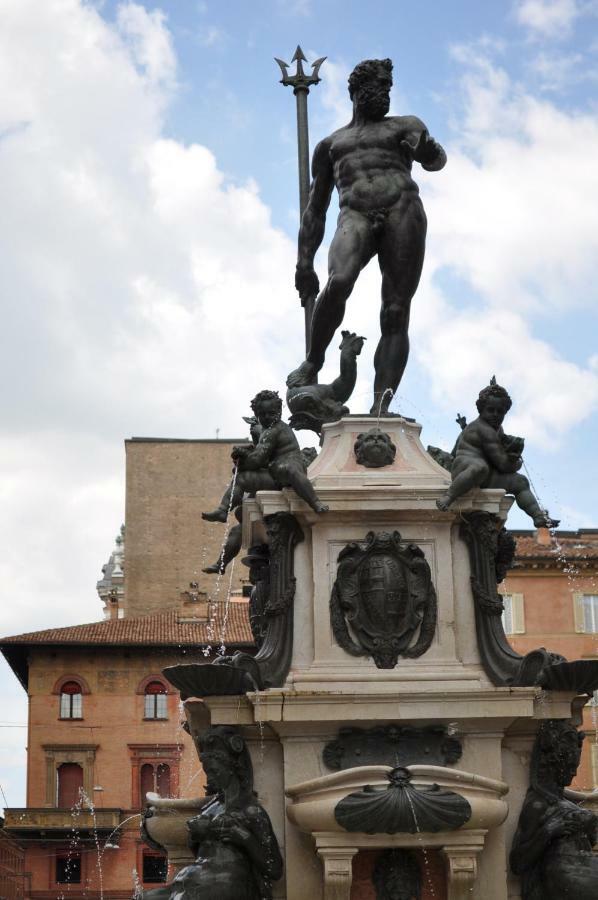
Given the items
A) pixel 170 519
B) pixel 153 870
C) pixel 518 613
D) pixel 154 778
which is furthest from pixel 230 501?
pixel 170 519

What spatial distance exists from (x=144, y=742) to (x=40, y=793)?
3.97m

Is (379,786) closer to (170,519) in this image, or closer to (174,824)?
(174,824)

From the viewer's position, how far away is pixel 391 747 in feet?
40.8

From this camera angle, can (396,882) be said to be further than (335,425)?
No

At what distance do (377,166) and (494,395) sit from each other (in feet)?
8.47

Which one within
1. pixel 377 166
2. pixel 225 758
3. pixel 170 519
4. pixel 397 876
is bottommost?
pixel 397 876

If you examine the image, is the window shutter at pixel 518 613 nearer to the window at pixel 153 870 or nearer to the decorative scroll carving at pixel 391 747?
the window at pixel 153 870

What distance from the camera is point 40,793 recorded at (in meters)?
56.7

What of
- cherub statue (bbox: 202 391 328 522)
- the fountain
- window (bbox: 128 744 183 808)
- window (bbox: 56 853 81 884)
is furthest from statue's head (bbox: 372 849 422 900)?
window (bbox: 56 853 81 884)

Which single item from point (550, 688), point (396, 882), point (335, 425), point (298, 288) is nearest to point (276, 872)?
point (396, 882)

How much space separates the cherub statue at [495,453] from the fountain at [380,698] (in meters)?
0.02

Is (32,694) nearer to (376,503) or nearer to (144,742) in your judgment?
(144,742)

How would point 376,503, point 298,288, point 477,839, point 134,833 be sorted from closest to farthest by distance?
point 477,839, point 376,503, point 298,288, point 134,833

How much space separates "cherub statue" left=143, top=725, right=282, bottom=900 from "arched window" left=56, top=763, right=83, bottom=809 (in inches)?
1779
